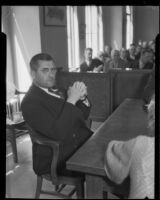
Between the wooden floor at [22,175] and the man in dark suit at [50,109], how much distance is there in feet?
0.06

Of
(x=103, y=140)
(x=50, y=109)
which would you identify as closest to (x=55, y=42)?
(x=50, y=109)

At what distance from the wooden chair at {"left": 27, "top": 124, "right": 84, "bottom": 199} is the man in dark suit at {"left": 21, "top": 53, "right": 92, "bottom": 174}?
1cm

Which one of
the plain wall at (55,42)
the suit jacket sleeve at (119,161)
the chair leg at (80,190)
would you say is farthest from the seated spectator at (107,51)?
the chair leg at (80,190)

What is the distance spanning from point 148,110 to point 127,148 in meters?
0.10

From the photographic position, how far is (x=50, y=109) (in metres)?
0.73

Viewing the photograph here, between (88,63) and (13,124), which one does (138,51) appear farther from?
(13,124)

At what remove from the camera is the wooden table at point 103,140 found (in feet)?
2.33

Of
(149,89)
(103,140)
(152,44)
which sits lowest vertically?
(103,140)

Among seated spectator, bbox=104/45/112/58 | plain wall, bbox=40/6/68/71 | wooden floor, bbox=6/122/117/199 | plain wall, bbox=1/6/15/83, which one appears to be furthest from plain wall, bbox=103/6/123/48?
wooden floor, bbox=6/122/117/199

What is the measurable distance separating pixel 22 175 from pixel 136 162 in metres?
0.28

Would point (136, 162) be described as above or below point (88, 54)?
below

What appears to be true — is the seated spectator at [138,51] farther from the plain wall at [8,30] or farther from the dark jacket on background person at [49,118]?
the plain wall at [8,30]
